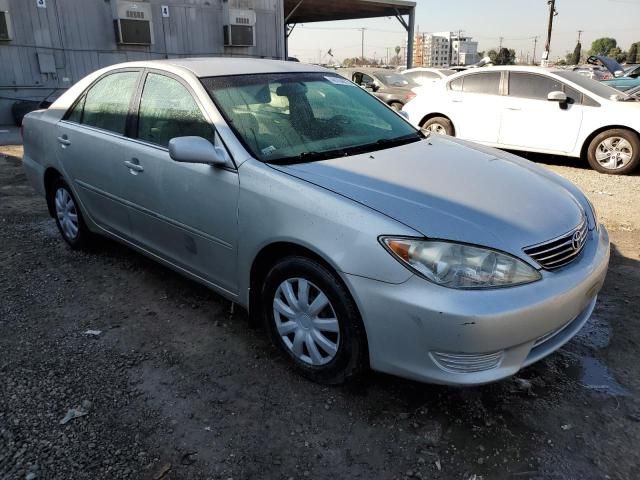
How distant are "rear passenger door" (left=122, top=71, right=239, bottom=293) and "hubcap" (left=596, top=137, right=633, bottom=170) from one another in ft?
20.1

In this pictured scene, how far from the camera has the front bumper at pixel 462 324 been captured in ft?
6.96

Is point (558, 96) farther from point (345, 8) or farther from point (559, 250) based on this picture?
point (345, 8)

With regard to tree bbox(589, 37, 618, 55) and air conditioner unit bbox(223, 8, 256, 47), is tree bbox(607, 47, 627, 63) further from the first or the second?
air conditioner unit bbox(223, 8, 256, 47)

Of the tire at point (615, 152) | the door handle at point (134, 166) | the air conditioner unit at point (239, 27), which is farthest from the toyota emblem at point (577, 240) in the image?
the air conditioner unit at point (239, 27)

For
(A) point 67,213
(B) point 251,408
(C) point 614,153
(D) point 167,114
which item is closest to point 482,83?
(C) point 614,153

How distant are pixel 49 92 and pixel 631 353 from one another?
14033 millimetres

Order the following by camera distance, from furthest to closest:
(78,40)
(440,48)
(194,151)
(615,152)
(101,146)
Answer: (440,48)
(78,40)
(615,152)
(101,146)
(194,151)

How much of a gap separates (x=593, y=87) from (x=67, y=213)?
23.0ft

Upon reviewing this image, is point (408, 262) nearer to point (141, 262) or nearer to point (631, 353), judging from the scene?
point (631, 353)

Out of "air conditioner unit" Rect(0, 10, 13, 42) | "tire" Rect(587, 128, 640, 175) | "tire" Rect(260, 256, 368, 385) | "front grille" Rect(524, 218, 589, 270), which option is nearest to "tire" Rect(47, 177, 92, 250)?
"tire" Rect(260, 256, 368, 385)

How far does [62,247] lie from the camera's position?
15.3 feet

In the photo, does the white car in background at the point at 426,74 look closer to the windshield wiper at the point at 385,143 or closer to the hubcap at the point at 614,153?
the hubcap at the point at 614,153

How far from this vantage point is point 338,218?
234cm

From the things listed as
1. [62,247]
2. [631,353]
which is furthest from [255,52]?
[631,353]
